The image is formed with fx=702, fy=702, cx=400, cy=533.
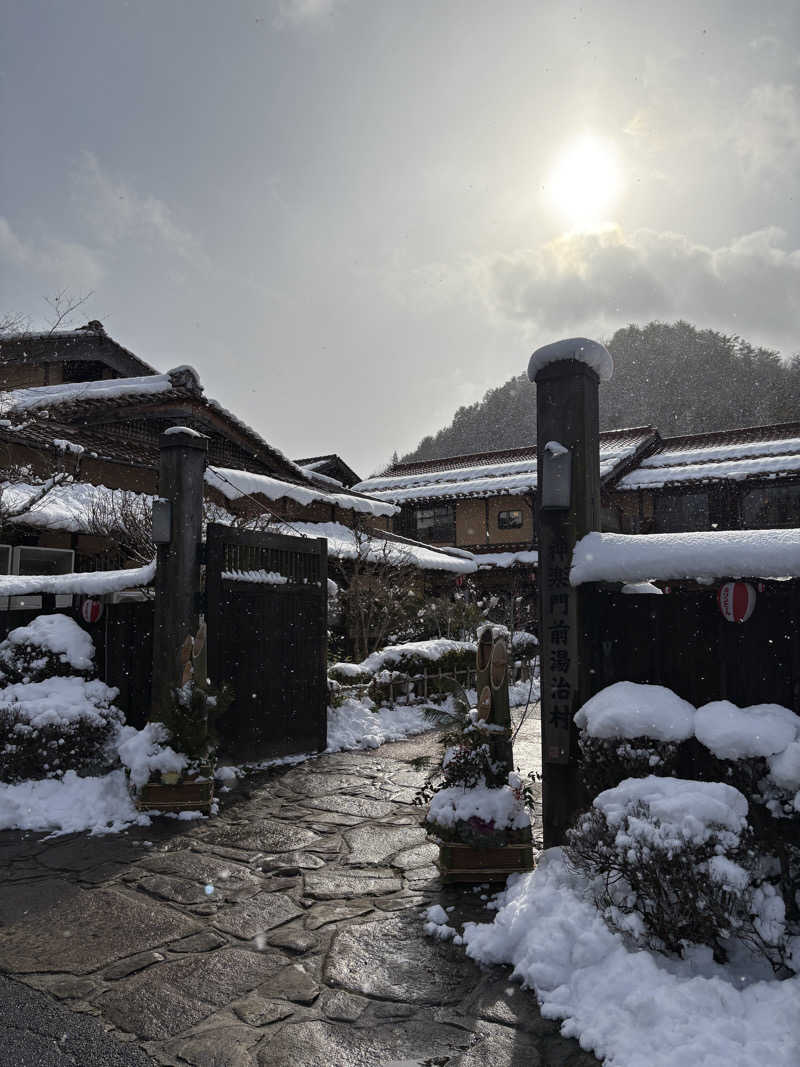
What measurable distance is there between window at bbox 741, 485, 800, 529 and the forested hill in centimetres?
1904

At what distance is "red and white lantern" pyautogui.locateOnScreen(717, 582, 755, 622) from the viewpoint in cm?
493

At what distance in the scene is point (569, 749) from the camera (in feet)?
18.7

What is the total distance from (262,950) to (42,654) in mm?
5703

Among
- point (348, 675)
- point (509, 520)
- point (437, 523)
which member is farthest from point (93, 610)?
point (437, 523)

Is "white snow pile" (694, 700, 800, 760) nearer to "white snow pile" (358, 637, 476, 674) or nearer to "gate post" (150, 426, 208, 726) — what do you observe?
"gate post" (150, 426, 208, 726)

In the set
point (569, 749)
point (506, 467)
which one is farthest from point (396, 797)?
point (506, 467)

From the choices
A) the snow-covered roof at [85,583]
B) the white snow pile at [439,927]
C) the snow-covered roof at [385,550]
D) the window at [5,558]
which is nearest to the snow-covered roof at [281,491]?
the snow-covered roof at [385,550]

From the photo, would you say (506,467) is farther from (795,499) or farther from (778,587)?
(778,587)

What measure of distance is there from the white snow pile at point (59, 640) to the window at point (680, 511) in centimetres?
2349

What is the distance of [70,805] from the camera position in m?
7.40

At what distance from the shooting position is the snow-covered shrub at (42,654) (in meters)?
8.61

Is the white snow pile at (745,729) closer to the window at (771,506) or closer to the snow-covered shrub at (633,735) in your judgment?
the snow-covered shrub at (633,735)

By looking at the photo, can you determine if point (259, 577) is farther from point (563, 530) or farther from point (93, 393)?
point (93, 393)

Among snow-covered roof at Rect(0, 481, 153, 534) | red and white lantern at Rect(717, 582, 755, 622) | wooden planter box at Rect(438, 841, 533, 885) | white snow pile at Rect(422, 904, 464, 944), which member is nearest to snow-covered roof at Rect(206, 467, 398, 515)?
snow-covered roof at Rect(0, 481, 153, 534)
